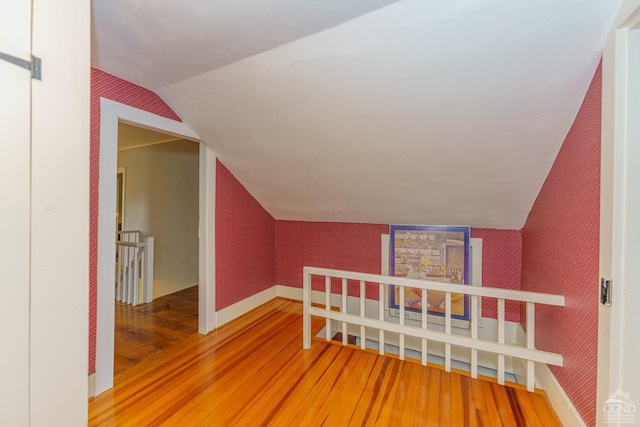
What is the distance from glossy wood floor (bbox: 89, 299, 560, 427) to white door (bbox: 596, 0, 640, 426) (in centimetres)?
66

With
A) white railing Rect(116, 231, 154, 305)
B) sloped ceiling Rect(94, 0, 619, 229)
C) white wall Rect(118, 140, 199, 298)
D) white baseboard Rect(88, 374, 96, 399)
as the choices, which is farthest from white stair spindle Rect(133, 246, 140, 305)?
sloped ceiling Rect(94, 0, 619, 229)

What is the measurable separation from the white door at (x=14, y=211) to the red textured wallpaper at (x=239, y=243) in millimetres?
1717

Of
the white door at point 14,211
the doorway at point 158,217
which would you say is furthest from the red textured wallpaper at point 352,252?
the white door at point 14,211

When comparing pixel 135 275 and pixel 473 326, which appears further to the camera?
pixel 135 275

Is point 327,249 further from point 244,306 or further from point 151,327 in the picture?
point 151,327

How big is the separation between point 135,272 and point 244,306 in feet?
4.91

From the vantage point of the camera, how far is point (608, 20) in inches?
40.3

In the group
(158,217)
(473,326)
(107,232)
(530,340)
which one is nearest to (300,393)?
(473,326)

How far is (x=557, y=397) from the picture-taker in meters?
1.47

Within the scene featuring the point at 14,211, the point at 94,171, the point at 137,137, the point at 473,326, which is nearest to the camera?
the point at 14,211

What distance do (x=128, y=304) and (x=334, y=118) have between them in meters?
3.30

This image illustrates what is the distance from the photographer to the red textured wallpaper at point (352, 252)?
2.44 m

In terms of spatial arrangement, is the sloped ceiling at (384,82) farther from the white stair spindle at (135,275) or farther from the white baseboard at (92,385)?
the white stair spindle at (135,275)

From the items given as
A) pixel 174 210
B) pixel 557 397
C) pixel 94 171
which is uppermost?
pixel 94 171
